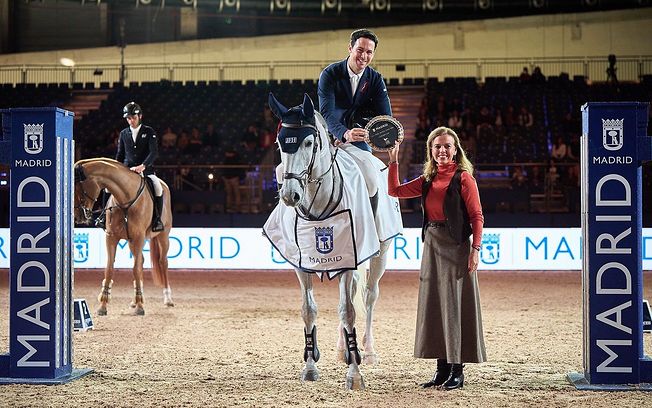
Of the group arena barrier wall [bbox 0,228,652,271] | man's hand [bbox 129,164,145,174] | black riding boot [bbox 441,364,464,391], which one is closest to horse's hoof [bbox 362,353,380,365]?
black riding boot [bbox 441,364,464,391]

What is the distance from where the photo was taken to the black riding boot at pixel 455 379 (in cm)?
652

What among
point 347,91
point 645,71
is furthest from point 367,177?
point 645,71

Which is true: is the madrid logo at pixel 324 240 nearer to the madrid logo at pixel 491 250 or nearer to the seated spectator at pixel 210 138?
the madrid logo at pixel 491 250

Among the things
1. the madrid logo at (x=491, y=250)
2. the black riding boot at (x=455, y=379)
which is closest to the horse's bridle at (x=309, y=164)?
the black riding boot at (x=455, y=379)

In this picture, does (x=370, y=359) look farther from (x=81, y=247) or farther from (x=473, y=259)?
(x=81, y=247)

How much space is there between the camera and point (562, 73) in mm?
25875

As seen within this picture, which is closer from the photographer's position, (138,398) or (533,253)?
(138,398)

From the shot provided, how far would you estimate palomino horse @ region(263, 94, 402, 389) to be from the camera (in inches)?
251

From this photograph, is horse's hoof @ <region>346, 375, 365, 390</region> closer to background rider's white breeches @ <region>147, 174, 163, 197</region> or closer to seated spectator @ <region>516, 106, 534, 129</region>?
background rider's white breeches @ <region>147, 174, 163, 197</region>

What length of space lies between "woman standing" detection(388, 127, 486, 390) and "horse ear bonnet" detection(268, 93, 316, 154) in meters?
1.09

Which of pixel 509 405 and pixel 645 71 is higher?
pixel 645 71

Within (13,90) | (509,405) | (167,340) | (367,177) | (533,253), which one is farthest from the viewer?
(13,90)

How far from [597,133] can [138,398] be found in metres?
4.15

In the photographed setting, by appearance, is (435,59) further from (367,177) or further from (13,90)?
(367,177)
